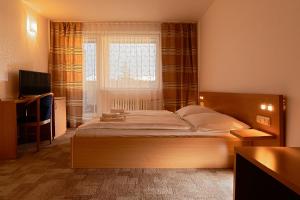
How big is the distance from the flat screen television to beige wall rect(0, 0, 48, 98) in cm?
15

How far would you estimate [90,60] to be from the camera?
5297mm

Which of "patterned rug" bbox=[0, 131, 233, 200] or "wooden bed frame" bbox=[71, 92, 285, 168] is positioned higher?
"wooden bed frame" bbox=[71, 92, 285, 168]

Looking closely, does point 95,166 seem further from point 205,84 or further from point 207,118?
point 205,84

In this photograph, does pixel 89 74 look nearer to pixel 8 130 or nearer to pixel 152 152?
pixel 8 130

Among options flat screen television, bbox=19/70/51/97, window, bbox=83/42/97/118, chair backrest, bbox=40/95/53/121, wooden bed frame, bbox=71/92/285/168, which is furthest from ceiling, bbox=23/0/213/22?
wooden bed frame, bbox=71/92/285/168

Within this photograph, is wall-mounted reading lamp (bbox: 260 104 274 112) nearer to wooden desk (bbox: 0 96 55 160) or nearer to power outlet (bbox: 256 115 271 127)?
power outlet (bbox: 256 115 271 127)

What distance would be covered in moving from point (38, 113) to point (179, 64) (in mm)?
3003

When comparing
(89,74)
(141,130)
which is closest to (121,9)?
(89,74)

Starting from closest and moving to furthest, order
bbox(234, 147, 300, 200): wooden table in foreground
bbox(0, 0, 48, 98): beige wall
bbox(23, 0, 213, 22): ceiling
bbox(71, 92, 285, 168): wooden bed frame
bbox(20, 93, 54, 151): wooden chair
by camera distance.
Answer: bbox(234, 147, 300, 200): wooden table in foreground
bbox(71, 92, 285, 168): wooden bed frame
bbox(20, 93, 54, 151): wooden chair
bbox(0, 0, 48, 98): beige wall
bbox(23, 0, 213, 22): ceiling

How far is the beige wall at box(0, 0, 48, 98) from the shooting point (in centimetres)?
358

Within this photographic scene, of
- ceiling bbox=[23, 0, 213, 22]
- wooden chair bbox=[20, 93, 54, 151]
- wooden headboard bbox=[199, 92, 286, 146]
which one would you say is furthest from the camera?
ceiling bbox=[23, 0, 213, 22]

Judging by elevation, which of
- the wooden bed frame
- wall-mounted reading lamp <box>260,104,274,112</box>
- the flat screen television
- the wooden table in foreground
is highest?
the flat screen television

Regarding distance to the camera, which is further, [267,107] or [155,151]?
[155,151]

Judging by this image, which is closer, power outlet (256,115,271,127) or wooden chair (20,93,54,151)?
power outlet (256,115,271,127)
